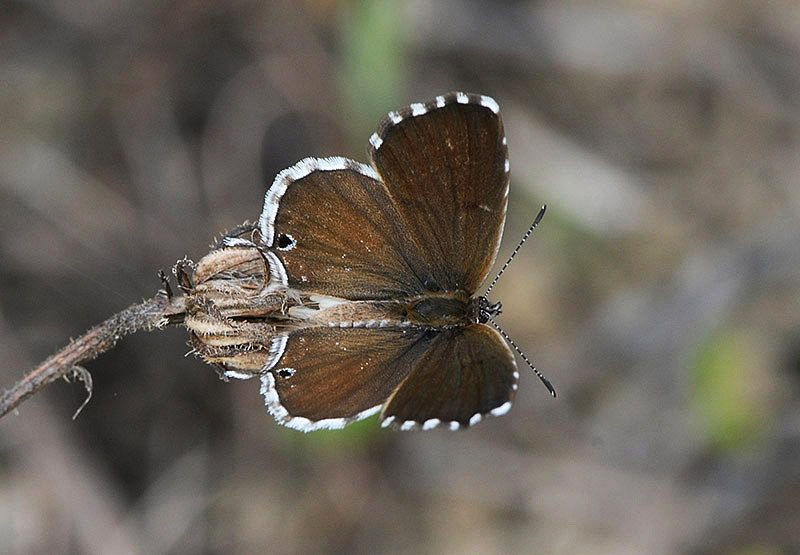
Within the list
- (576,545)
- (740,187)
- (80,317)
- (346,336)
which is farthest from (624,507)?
(80,317)

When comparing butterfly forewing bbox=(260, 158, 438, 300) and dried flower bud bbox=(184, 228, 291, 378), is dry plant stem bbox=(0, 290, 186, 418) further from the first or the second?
butterfly forewing bbox=(260, 158, 438, 300)

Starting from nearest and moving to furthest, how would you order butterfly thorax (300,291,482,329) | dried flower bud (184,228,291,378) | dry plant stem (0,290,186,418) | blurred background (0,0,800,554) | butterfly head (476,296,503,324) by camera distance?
1. dry plant stem (0,290,186,418)
2. dried flower bud (184,228,291,378)
3. butterfly thorax (300,291,482,329)
4. butterfly head (476,296,503,324)
5. blurred background (0,0,800,554)

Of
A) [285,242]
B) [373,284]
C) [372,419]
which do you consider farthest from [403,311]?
[372,419]

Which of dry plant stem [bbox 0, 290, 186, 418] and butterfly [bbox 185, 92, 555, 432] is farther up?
butterfly [bbox 185, 92, 555, 432]

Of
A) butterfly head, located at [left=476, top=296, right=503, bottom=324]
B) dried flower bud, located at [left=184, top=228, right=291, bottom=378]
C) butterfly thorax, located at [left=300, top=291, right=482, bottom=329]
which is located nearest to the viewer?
dried flower bud, located at [left=184, top=228, right=291, bottom=378]

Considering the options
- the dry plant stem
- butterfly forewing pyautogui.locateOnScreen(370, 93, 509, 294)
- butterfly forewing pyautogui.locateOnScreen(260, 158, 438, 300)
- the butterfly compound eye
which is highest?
butterfly forewing pyautogui.locateOnScreen(370, 93, 509, 294)

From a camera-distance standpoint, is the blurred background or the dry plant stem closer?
the dry plant stem

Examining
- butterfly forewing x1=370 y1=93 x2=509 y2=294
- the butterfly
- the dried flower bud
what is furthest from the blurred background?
the dried flower bud
